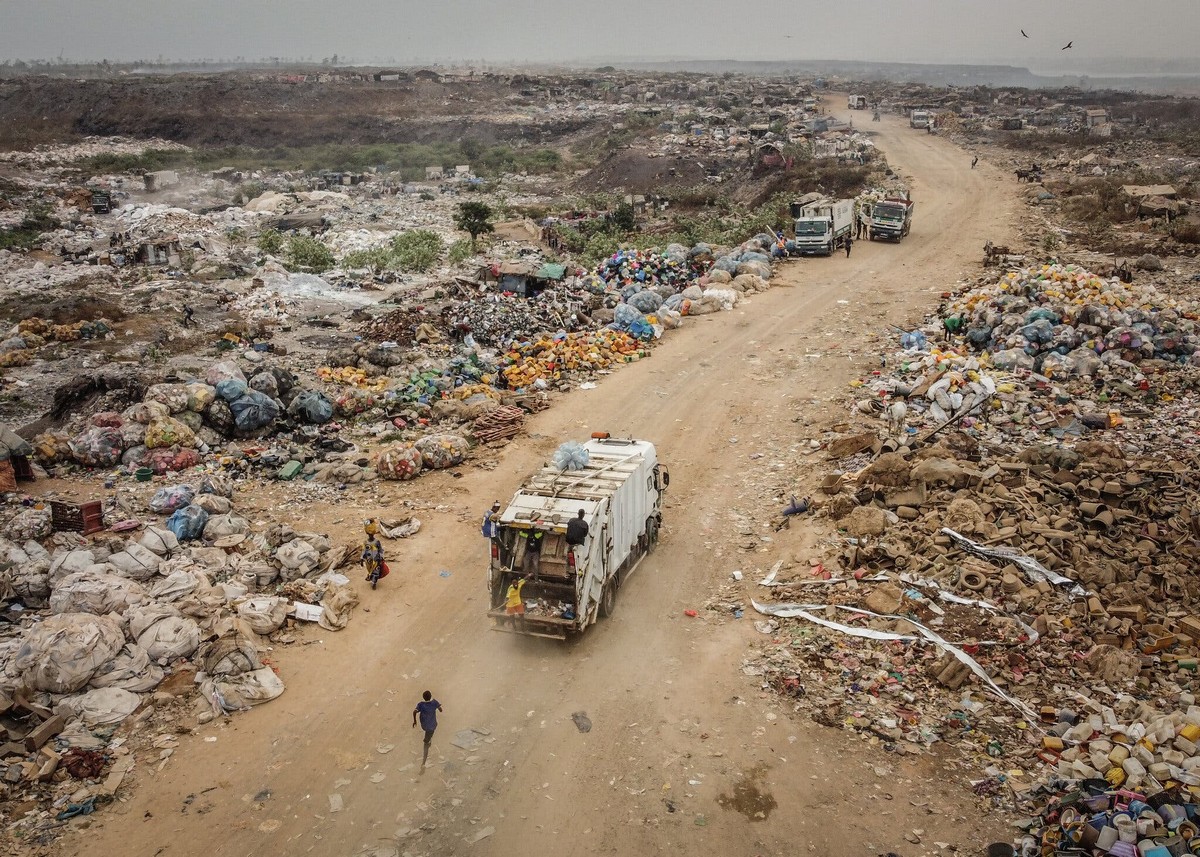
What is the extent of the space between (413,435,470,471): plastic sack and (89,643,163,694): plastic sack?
6324mm

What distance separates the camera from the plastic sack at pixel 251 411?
16562 mm

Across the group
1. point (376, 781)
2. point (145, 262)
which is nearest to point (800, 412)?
point (376, 781)

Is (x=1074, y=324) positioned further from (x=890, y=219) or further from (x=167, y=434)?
(x=167, y=434)

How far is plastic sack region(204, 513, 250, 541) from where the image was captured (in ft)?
42.2

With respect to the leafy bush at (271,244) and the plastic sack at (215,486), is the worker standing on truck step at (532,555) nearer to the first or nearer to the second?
the plastic sack at (215,486)

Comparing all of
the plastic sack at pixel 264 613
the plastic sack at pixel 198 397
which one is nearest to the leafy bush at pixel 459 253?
the plastic sack at pixel 198 397

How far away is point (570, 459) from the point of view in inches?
449

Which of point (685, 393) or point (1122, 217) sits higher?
point (1122, 217)

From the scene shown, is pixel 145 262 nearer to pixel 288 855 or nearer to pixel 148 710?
pixel 148 710

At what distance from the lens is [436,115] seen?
262ft

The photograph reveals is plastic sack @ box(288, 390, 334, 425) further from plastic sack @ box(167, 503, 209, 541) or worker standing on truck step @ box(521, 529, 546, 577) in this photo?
worker standing on truck step @ box(521, 529, 546, 577)

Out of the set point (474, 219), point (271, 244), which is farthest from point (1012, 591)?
point (271, 244)

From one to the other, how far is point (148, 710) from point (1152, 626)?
11.5 meters

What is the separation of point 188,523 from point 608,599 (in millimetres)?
6862
